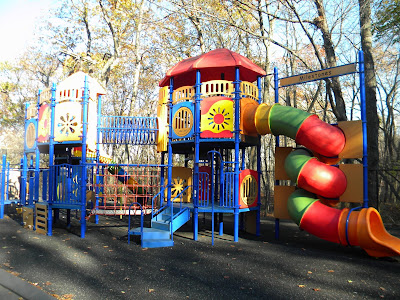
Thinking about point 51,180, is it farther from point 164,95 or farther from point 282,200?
point 282,200

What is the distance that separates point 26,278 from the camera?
220 inches

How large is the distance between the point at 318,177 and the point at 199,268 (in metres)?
3.44

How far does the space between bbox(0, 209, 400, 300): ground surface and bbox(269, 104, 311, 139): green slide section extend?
291 centimetres

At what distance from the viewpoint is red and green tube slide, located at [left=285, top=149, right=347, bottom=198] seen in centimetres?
768

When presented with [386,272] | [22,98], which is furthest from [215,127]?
[22,98]

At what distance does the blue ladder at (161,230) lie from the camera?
27.2ft

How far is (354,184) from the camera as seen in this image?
308 inches

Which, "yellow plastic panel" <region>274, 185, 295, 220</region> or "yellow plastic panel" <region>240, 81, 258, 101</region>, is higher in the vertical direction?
"yellow plastic panel" <region>240, 81, 258, 101</region>

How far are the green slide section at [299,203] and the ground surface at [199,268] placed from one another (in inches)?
32.7

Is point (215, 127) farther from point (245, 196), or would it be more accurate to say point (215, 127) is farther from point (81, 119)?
point (81, 119)

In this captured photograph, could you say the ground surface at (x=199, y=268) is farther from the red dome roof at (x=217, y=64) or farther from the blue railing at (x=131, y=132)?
the red dome roof at (x=217, y=64)

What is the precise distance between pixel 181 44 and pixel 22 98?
1636 centimetres

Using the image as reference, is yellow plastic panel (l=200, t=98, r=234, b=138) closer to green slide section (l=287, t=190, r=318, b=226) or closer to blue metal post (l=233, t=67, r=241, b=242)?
blue metal post (l=233, t=67, r=241, b=242)

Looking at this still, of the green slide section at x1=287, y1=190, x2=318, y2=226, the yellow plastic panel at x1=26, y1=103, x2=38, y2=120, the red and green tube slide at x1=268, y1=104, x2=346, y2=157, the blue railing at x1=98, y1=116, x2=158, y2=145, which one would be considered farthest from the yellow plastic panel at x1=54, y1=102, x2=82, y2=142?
the green slide section at x1=287, y1=190, x2=318, y2=226
